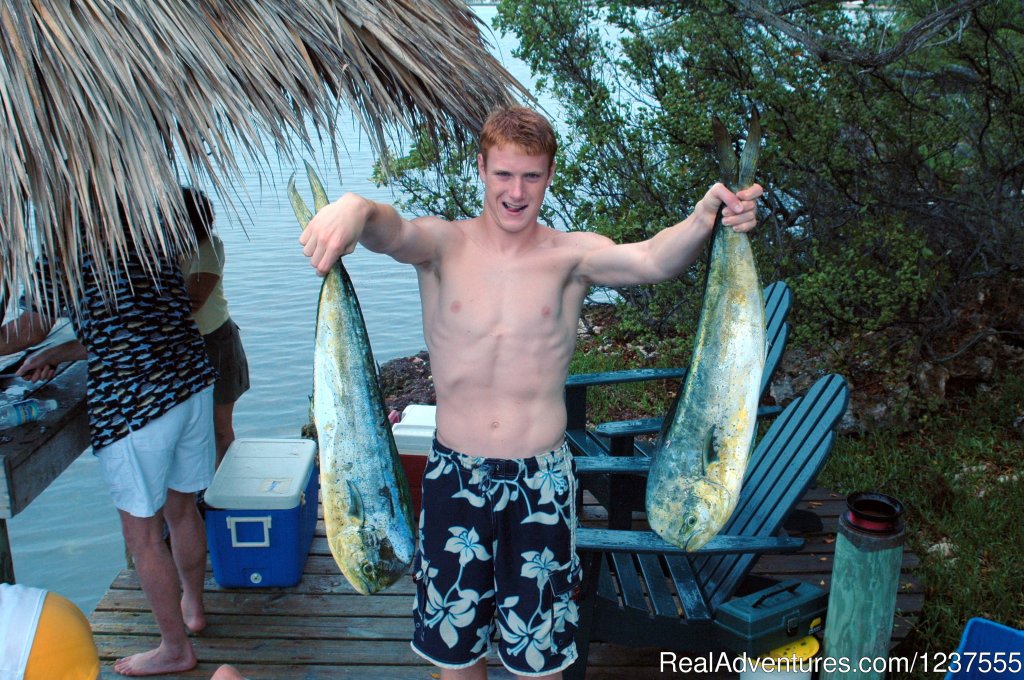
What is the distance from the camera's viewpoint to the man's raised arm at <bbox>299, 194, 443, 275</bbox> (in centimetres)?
189

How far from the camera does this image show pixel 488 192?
231 cm

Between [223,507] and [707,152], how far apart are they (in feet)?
13.7

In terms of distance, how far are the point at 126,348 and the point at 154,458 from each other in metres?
0.37

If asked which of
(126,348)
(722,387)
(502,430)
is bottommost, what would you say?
(502,430)

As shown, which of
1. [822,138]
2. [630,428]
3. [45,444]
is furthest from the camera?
[822,138]

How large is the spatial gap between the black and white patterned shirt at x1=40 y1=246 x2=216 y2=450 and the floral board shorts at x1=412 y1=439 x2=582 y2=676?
102 cm

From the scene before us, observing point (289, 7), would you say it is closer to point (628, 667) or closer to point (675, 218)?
point (628, 667)

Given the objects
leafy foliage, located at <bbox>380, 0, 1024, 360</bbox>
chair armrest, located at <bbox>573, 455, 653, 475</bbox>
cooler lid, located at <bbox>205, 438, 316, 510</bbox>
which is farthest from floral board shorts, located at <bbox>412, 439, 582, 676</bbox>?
leafy foliage, located at <bbox>380, 0, 1024, 360</bbox>

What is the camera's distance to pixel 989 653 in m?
2.71

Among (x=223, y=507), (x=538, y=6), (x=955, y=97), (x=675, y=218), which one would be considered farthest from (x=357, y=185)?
(x=223, y=507)

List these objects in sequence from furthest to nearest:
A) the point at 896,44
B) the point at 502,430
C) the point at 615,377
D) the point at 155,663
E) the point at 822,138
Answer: the point at 822,138, the point at 896,44, the point at 615,377, the point at 155,663, the point at 502,430

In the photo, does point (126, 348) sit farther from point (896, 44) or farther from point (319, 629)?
point (896, 44)

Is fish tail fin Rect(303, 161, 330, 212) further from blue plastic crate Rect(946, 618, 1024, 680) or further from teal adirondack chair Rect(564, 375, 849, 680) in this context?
blue plastic crate Rect(946, 618, 1024, 680)

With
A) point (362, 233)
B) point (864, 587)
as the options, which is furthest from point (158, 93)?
point (864, 587)
